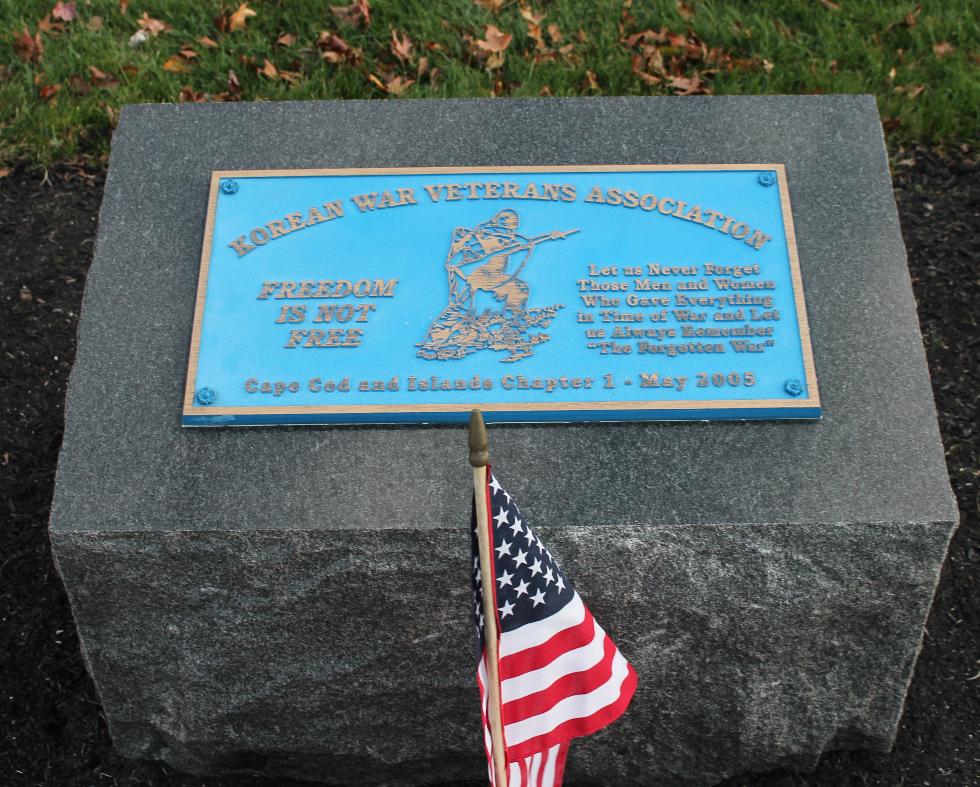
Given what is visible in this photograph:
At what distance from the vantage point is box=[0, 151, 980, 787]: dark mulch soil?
4207 millimetres

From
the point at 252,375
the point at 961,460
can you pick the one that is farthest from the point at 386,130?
the point at 961,460

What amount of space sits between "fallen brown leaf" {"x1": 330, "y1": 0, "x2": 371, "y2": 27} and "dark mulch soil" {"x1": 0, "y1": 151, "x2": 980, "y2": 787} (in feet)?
4.52

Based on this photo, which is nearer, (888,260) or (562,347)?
(562,347)

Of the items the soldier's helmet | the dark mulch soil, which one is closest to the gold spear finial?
the soldier's helmet

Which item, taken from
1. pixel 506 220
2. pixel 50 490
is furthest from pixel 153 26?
pixel 506 220

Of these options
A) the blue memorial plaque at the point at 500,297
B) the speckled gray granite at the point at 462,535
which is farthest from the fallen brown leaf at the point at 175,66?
the blue memorial plaque at the point at 500,297

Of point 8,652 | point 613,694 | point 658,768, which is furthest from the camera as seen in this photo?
point 8,652

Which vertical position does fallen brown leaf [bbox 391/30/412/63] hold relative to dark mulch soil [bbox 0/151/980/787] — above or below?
above

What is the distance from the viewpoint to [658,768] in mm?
4027

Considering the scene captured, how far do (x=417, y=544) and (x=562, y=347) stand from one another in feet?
2.25

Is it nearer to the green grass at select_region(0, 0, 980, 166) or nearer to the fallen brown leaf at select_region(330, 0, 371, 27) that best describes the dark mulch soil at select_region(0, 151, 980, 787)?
the green grass at select_region(0, 0, 980, 166)

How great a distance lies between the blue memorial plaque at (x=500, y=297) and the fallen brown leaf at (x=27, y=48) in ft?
8.61

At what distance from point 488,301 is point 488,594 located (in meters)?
1.17

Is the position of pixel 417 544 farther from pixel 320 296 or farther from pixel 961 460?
pixel 961 460
